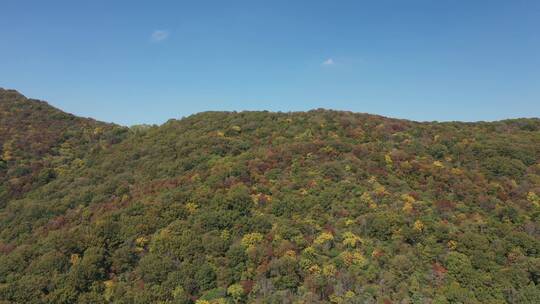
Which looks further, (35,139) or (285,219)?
(35,139)

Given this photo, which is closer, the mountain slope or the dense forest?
the dense forest

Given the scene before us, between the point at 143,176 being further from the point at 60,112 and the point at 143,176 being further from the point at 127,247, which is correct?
the point at 60,112

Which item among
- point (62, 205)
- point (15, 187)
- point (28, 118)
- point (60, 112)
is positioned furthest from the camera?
point (60, 112)

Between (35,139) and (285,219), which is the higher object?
(35,139)

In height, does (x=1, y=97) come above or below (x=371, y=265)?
above

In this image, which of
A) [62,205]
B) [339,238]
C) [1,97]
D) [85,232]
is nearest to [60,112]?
[1,97]

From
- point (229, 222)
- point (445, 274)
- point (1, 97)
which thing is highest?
point (1, 97)

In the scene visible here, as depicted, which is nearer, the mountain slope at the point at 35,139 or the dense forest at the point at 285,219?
the dense forest at the point at 285,219

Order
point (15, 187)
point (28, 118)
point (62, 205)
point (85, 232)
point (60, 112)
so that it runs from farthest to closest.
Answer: point (60, 112) < point (28, 118) < point (15, 187) < point (62, 205) < point (85, 232)
